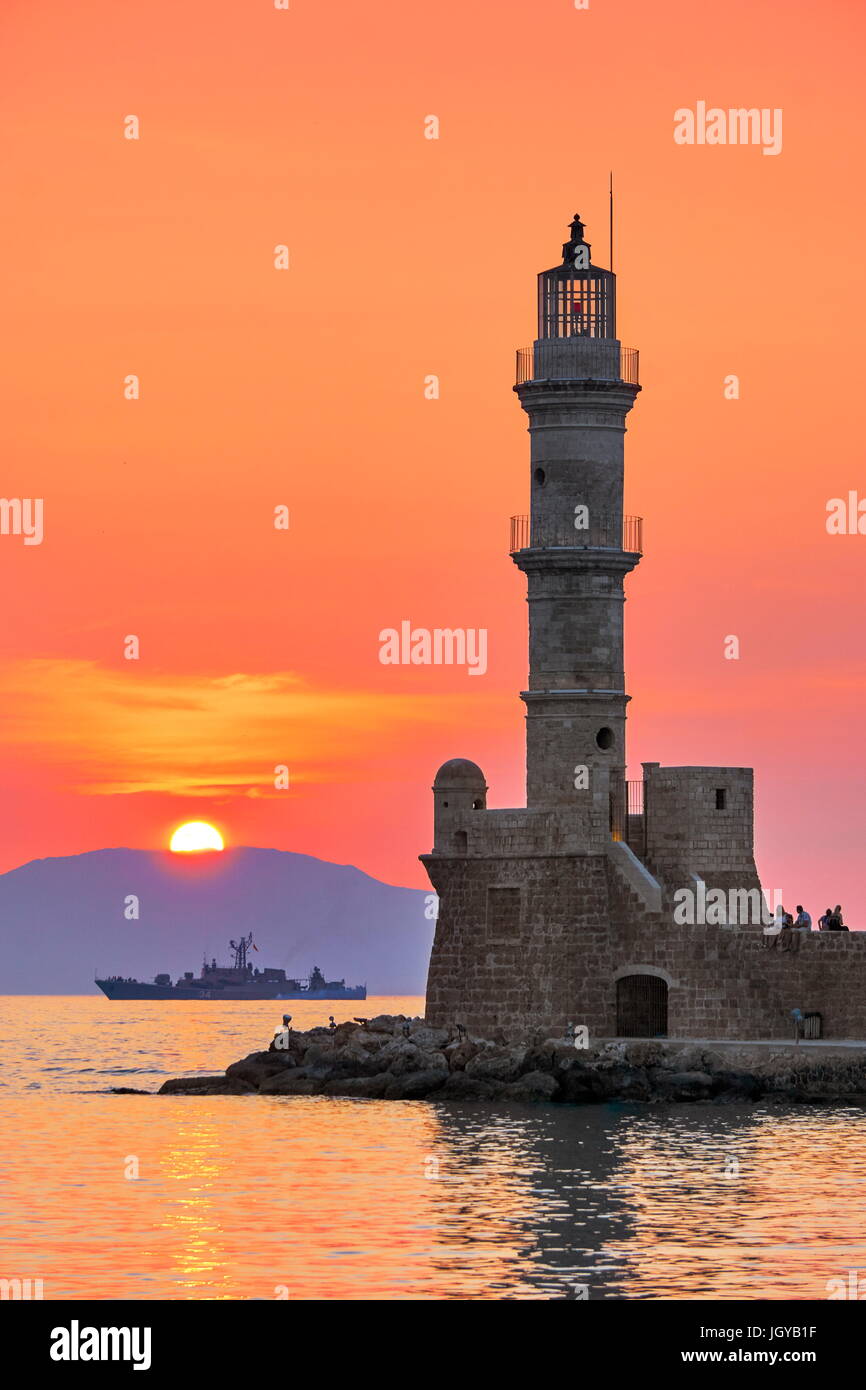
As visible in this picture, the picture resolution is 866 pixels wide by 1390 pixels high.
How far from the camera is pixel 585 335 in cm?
5581

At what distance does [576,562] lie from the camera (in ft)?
180

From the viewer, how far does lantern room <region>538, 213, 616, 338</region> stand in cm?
5591

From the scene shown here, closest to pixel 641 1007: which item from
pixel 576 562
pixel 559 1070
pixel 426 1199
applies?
pixel 559 1070

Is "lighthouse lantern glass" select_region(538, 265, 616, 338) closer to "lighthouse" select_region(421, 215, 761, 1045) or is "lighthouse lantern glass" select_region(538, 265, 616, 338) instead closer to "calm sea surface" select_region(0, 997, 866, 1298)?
"lighthouse" select_region(421, 215, 761, 1045)

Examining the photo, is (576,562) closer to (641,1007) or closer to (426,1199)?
(641,1007)

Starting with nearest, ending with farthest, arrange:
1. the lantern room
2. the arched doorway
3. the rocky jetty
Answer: the rocky jetty
the arched doorway
the lantern room

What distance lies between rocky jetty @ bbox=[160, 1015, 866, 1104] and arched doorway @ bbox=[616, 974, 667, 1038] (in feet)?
4.71

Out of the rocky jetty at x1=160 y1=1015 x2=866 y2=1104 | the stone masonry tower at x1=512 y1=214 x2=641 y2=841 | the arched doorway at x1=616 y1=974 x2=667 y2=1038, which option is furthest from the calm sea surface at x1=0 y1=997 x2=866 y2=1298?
the stone masonry tower at x1=512 y1=214 x2=641 y2=841

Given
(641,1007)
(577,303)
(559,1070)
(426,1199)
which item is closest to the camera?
(426,1199)

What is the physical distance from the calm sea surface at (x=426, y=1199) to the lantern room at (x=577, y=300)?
16160 mm

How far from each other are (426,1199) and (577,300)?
77.7 feet

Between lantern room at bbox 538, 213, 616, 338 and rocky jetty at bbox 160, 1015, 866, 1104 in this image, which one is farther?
lantern room at bbox 538, 213, 616, 338
